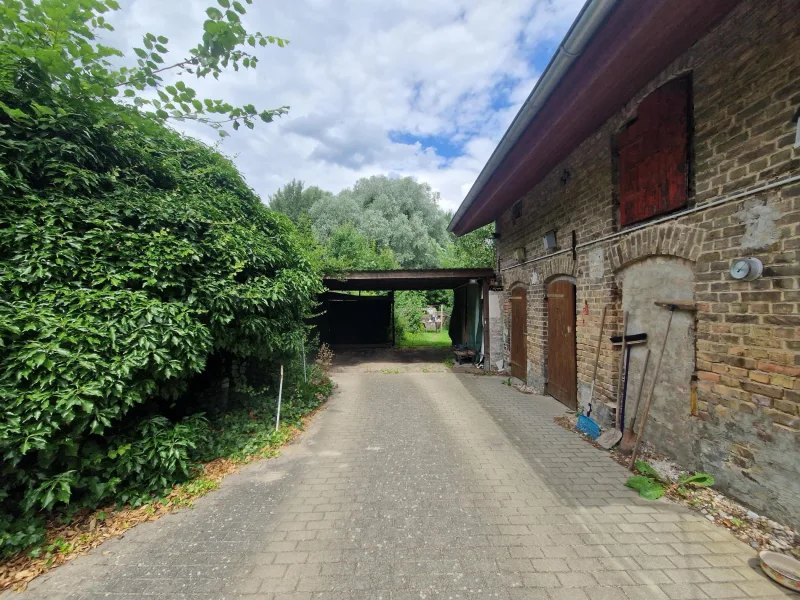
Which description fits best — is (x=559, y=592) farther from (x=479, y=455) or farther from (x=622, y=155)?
(x=622, y=155)

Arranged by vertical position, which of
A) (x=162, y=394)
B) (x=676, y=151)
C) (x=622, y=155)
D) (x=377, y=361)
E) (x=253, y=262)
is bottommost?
(x=377, y=361)

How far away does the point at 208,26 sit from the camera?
7.76 feet

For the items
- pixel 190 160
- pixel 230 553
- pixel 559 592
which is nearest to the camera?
pixel 559 592

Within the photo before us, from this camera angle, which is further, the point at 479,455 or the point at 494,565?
the point at 479,455

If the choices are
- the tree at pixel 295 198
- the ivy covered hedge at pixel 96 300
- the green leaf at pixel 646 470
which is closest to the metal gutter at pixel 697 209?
the green leaf at pixel 646 470

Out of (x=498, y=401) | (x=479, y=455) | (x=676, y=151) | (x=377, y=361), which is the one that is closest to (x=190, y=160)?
(x=479, y=455)

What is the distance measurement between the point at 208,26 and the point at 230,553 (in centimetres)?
364

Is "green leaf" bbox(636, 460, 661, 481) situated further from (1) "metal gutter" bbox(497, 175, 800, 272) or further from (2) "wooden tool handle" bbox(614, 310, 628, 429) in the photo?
(1) "metal gutter" bbox(497, 175, 800, 272)

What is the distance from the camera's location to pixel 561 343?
17.4 ft

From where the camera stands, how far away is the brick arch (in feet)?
9.43

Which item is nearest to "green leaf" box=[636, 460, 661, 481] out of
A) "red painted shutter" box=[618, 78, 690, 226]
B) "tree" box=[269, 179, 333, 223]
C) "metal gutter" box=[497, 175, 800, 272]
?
"metal gutter" box=[497, 175, 800, 272]

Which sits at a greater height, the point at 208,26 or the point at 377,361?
the point at 208,26

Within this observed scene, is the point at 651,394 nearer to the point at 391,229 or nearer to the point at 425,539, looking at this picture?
the point at 425,539

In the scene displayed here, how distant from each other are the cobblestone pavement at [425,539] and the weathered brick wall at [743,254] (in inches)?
22.7
